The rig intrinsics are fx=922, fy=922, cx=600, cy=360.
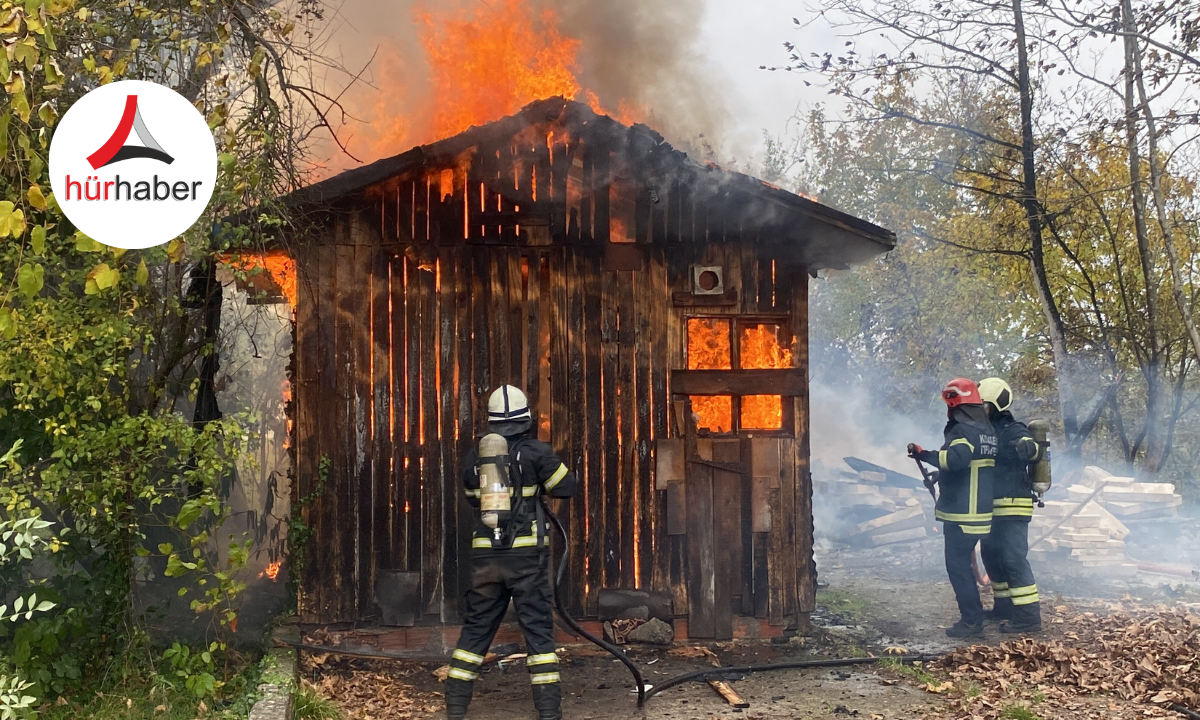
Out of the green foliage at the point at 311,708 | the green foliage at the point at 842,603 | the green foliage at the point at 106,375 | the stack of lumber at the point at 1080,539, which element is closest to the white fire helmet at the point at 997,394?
the green foliage at the point at 842,603

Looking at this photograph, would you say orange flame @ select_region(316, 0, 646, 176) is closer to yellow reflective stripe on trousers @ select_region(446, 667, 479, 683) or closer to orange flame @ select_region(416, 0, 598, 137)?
orange flame @ select_region(416, 0, 598, 137)

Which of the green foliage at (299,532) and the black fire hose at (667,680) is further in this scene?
the green foliage at (299,532)

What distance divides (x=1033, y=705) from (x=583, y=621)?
149 inches

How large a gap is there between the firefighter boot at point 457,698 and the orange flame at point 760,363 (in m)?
3.84

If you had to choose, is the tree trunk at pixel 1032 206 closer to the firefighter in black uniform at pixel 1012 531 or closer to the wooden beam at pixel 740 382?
the firefighter in black uniform at pixel 1012 531

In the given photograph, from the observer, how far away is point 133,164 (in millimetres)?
5637

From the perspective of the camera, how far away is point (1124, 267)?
54.8 ft

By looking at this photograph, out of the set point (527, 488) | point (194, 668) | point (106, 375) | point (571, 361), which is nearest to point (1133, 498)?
point (571, 361)

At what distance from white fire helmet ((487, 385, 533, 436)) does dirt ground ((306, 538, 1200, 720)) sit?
82.0 inches

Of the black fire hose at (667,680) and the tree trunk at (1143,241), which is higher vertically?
the tree trunk at (1143,241)

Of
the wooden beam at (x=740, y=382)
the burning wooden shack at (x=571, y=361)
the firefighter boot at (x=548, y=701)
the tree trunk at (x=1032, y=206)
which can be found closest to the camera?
the firefighter boot at (x=548, y=701)

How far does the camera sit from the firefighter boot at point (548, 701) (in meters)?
6.44

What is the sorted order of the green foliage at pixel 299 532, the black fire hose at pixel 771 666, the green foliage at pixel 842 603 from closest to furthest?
the black fire hose at pixel 771 666
the green foliage at pixel 299 532
the green foliage at pixel 842 603

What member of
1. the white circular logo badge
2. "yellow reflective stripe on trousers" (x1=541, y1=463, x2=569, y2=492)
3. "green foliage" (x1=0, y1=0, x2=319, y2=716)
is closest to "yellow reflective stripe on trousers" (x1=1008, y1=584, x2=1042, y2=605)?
"yellow reflective stripe on trousers" (x1=541, y1=463, x2=569, y2=492)
